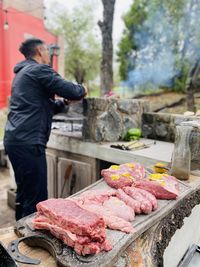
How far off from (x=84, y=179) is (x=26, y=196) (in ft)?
3.05

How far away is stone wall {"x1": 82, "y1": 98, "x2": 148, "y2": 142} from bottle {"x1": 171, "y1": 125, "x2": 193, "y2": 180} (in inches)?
61.2

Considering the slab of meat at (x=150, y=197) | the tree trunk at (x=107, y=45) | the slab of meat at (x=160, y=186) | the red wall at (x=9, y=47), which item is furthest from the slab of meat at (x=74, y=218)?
the red wall at (x=9, y=47)

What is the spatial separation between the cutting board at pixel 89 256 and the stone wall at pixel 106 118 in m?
2.17

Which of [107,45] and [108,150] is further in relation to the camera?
[107,45]

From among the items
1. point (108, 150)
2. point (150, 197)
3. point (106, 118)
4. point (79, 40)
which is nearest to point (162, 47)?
point (106, 118)

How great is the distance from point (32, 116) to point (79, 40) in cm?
2194

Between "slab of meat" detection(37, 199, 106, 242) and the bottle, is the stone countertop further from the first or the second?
"slab of meat" detection(37, 199, 106, 242)

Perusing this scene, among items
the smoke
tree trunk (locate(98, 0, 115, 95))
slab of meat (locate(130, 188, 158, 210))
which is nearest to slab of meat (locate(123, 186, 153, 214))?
slab of meat (locate(130, 188, 158, 210))

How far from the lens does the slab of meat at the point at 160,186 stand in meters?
2.18

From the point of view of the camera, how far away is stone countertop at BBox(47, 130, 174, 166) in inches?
136

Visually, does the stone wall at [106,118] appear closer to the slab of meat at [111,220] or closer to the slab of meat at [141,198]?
the slab of meat at [141,198]

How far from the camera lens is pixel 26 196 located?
3521 millimetres

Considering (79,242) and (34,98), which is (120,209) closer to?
(79,242)

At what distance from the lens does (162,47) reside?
1341 centimetres
